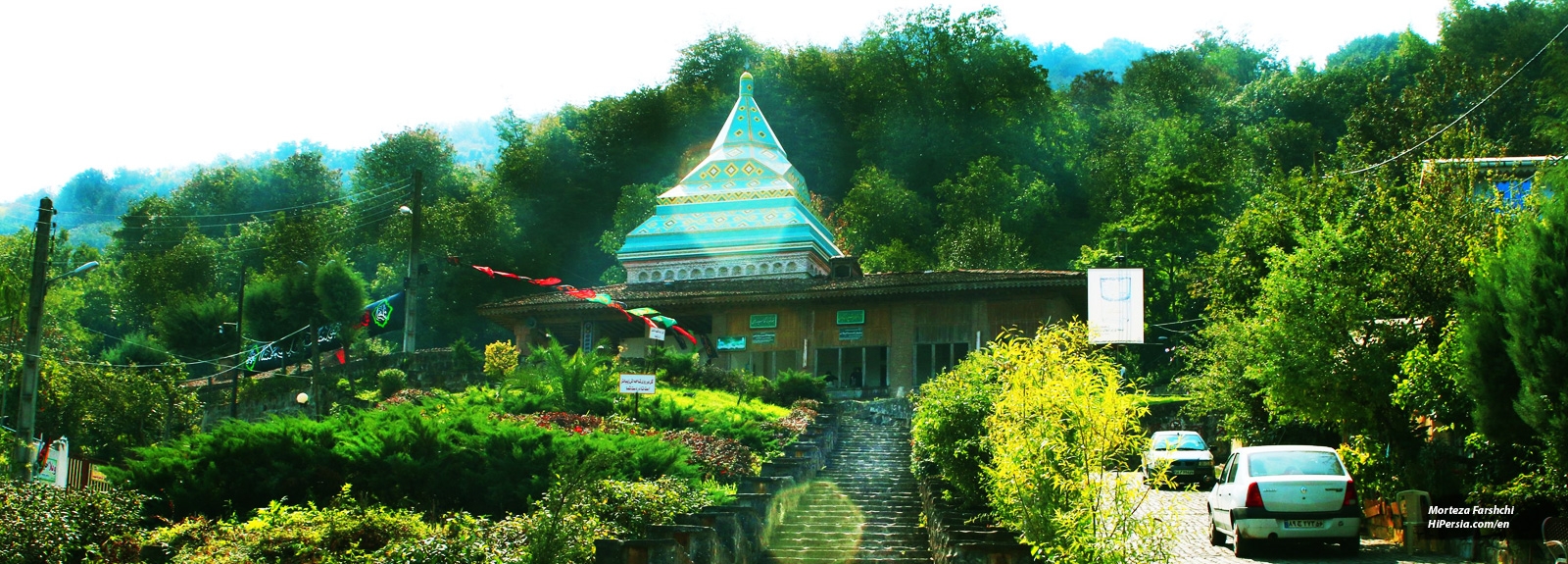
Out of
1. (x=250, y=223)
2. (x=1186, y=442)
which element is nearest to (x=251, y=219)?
(x=250, y=223)

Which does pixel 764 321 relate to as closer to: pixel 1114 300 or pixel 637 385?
pixel 637 385

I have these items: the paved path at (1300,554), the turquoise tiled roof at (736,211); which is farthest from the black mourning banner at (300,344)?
the paved path at (1300,554)

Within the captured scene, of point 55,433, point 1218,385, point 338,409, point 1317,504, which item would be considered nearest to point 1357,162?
point 1218,385

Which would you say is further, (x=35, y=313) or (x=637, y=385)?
(x=637, y=385)

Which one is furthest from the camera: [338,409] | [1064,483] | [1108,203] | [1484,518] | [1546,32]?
[1108,203]

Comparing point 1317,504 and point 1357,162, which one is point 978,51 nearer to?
point 1357,162

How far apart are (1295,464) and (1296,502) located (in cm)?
63

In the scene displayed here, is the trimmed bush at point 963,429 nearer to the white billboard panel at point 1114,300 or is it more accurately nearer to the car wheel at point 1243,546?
the car wheel at point 1243,546

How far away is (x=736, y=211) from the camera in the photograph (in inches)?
1943

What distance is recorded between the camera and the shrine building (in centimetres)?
3769

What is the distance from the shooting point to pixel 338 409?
A: 85.6 feet

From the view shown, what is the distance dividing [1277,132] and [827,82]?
25.2 metres

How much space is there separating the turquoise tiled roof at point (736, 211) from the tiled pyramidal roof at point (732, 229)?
4 centimetres

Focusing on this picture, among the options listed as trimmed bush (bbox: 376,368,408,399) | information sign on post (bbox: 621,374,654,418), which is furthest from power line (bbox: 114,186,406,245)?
information sign on post (bbox: 621,374,654,418)
